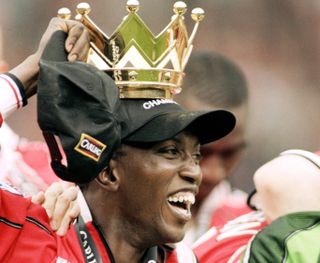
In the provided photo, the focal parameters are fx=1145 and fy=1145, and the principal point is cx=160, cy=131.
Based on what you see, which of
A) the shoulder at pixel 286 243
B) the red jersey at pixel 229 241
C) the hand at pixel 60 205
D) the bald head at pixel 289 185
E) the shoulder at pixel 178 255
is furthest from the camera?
the red jersey at pixel 229 241

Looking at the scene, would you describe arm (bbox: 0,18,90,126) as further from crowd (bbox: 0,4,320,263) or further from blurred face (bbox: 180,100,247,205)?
blurred face (bbox: 180,100,247,205)

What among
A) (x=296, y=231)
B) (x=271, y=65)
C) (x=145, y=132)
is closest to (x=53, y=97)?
(x=145, y=132)

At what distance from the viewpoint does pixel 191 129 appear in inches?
130

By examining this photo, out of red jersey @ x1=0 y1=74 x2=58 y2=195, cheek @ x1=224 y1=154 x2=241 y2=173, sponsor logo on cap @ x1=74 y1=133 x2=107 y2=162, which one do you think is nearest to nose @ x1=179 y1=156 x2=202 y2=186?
sponsor logo on cap @ x1=74 y1=133 x2=107 y2=162

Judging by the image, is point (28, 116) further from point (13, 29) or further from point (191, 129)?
point (191, 129)

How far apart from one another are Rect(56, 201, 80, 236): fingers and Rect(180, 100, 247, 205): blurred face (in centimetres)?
179

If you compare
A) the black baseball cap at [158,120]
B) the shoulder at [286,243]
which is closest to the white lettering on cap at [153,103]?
the black baseball cap at [158,120]

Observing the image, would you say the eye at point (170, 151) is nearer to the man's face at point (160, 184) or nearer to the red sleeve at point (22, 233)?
the man's face at point (160, 184)

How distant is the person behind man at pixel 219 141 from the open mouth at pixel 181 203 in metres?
1.69

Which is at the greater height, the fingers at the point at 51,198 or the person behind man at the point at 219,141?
the fingers at the point at 51,198

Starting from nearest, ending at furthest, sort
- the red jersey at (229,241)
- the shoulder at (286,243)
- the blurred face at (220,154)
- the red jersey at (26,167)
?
the shoulder at (286,243), the red jersey at (229,241), the red jersey at (26,167), the blurred face at (220,154)

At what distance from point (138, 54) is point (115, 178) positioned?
375 mm

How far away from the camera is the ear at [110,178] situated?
10.8ft

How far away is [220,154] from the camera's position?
5137 mm
